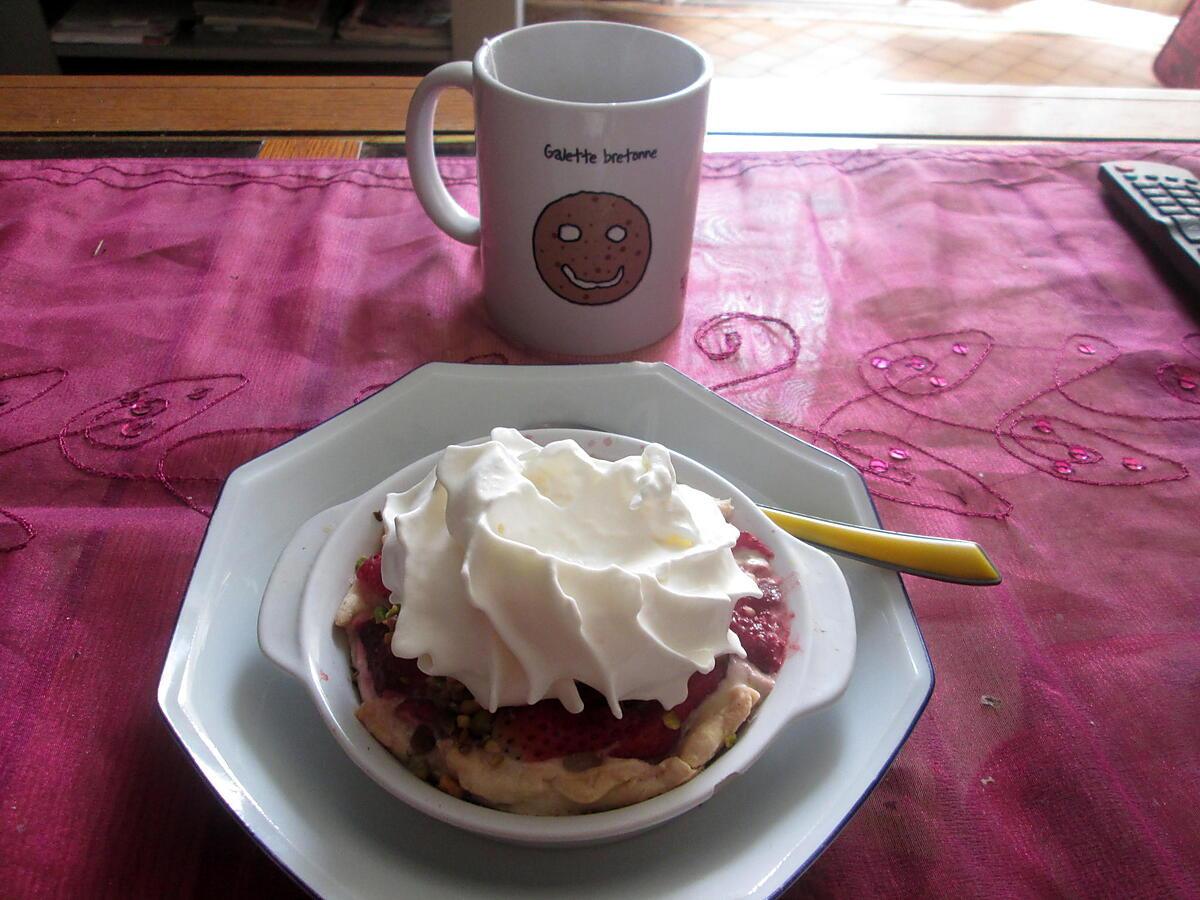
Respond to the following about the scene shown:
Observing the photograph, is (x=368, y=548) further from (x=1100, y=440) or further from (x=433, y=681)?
(x=1100, y=440)

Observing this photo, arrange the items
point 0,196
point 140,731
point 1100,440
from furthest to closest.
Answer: point 0,196, point 1100,440, point 140,731

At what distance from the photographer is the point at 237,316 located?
3.17 ft

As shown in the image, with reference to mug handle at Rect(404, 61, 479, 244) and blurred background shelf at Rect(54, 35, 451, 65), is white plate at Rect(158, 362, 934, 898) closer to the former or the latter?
mug handle at Rect(404, 61, 479, 244)

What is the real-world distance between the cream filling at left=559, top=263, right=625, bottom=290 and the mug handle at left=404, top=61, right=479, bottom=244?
17 centimetres

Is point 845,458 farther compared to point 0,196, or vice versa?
point 0,196

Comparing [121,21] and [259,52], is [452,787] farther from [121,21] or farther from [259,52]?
[121,21]

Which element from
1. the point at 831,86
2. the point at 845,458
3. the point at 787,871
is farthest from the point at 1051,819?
the point at 831,86

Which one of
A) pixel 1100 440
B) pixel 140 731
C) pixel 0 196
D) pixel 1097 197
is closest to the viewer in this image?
pixel 140 731

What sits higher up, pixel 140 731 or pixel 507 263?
pixel 507 263

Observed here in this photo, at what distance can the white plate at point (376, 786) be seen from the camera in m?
0.49

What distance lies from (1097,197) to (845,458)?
65 cm

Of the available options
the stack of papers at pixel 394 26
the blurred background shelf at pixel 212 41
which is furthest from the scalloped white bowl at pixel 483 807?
the stack of papers at pixel 394 26

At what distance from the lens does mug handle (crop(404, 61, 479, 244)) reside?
34.9 inches

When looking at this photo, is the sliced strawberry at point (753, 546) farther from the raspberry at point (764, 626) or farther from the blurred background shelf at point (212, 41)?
the blurred background shelf at point (212, 41)
